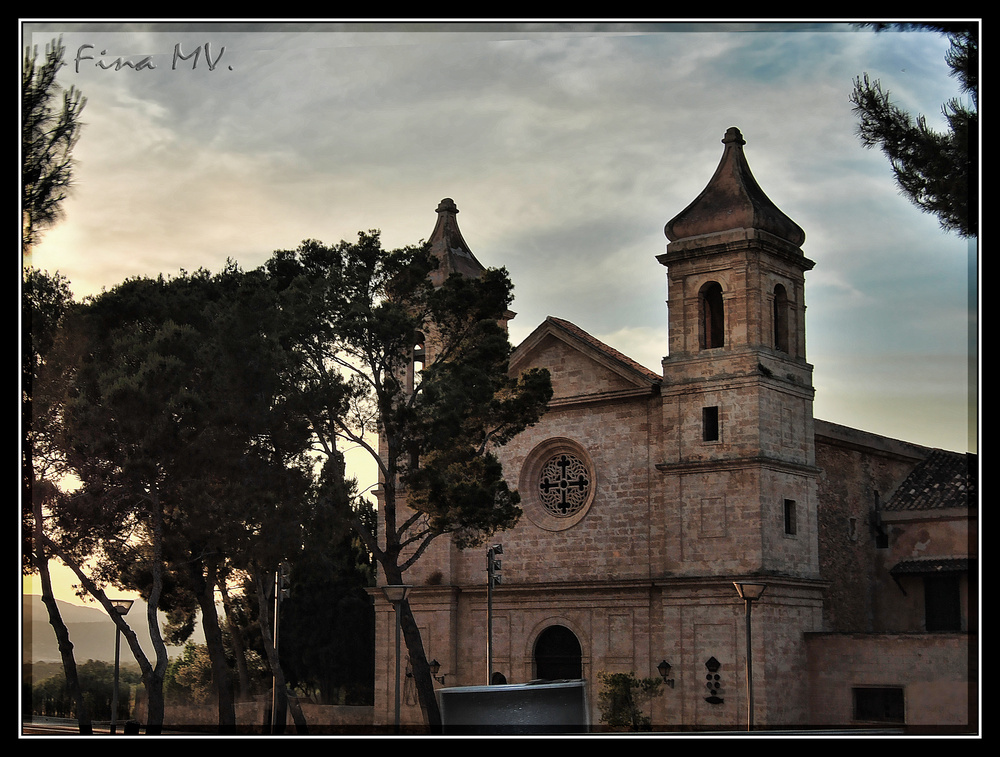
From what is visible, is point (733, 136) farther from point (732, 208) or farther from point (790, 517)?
point (790, 517)

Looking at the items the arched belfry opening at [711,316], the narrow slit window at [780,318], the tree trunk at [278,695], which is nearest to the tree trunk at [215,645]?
the tree trunk at [278,695]

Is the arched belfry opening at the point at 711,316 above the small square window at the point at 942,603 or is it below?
above

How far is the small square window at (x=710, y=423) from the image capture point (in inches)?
1264

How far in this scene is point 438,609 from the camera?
35.8m

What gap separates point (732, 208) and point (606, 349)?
493 cm

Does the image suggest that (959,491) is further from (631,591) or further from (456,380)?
(456,380)

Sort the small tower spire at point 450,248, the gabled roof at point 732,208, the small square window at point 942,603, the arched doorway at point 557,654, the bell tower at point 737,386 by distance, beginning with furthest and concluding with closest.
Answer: the small tower spire at point 450,248, the arched doorway at point 557,654, the small square window at point 942,603, the gabled roof at point 732,208, the bell tower at point 737,386

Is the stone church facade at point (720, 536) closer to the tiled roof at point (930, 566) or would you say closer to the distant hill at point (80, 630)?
the tiled roof at point (930, 566)

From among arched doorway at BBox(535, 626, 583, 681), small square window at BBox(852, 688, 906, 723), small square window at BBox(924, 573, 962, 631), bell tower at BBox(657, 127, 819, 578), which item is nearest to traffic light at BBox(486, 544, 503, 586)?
arched doorway at BBox(535, 626, 583, 681)

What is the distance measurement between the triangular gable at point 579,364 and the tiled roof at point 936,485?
7854 mm

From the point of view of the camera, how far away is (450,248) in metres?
38.1

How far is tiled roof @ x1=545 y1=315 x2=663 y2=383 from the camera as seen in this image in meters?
33.5

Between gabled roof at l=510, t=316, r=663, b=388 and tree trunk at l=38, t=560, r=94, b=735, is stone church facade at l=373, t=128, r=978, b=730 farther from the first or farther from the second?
tree trunk at l=38, t=560, r=94, b=735

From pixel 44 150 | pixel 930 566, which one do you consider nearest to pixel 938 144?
pixel 44 150
